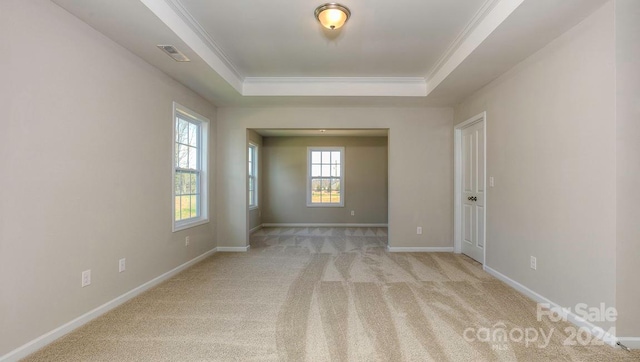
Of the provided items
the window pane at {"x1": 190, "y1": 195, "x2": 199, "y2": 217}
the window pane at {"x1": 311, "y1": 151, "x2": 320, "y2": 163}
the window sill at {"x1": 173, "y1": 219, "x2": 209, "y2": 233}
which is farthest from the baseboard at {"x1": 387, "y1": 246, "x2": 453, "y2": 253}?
the window pane at {"x1": 311, "y1": 151, "x2": 320, "y2": 163}

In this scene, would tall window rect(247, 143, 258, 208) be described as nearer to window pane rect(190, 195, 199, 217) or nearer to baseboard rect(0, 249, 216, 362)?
window pane rect(190, 195, 199, 217)

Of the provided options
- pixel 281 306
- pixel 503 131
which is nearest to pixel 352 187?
pixel 503 131

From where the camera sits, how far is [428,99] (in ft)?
15.1

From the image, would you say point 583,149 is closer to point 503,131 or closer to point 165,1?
point 503,131

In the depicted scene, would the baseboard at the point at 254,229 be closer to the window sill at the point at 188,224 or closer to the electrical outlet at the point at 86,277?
the window sill at the point at 188,224

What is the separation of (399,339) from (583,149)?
2025mm

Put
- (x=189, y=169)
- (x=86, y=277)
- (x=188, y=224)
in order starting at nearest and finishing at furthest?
(x=86, y=277), (x=188, y=224), (x=189, y=169)

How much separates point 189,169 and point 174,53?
5.82 ft

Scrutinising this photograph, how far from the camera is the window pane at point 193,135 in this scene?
4430 millimetres

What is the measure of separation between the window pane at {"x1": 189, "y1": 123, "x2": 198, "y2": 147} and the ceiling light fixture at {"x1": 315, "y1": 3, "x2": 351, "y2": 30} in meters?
2.67

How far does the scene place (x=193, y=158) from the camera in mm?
4520

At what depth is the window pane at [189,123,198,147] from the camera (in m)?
4.43

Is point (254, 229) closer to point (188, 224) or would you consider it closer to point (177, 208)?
point (188, 224)

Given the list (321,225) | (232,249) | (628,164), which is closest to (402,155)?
(628,164)
